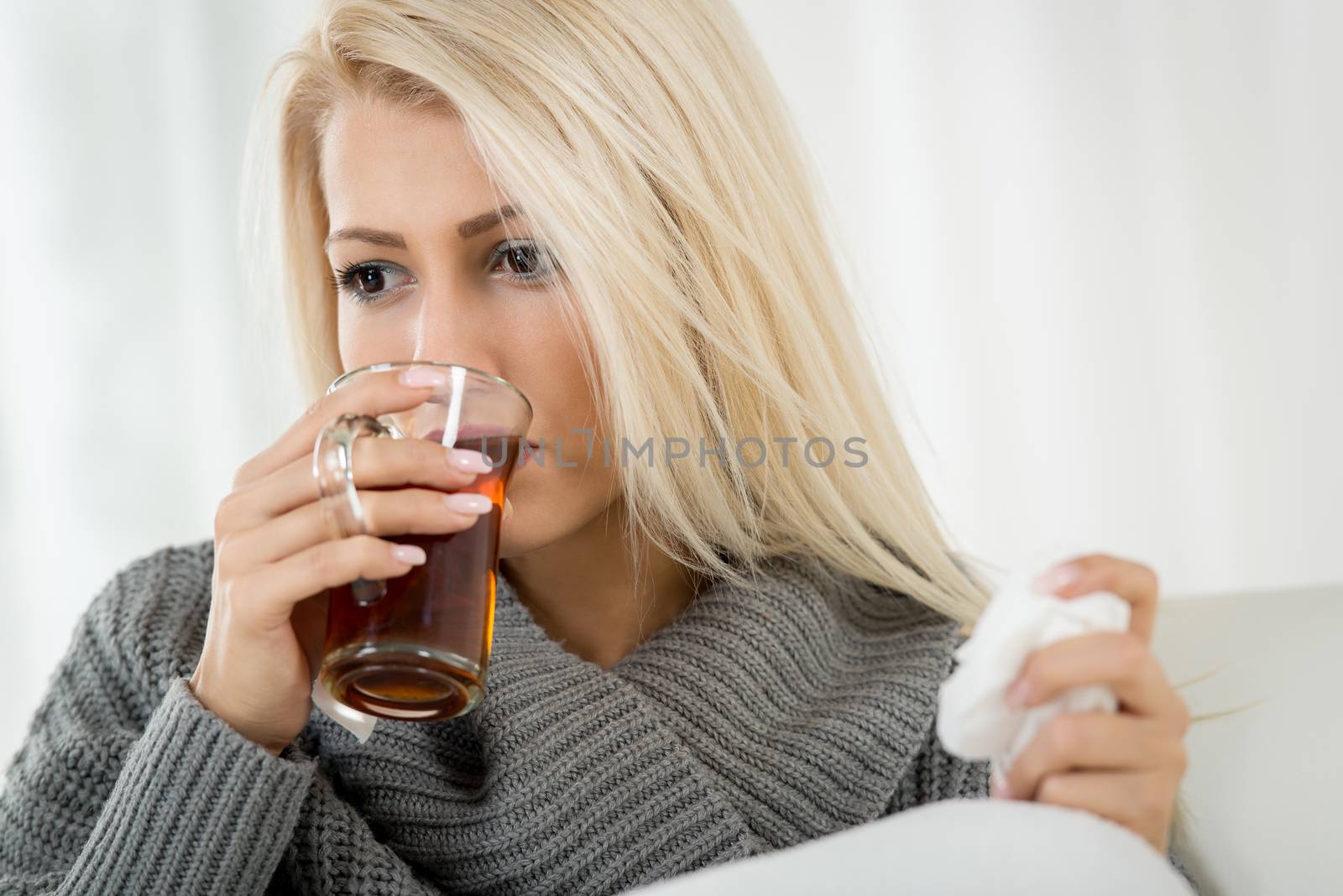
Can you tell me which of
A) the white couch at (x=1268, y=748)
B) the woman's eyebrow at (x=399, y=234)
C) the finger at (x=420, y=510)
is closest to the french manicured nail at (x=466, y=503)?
the finger at (x=420, y=510)

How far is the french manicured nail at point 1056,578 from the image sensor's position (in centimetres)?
74

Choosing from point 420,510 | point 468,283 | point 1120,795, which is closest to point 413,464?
point 420,510

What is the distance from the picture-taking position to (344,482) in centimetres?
87

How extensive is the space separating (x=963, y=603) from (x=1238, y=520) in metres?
1.54

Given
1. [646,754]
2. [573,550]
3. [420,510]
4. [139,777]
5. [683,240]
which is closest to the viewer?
[420,510]

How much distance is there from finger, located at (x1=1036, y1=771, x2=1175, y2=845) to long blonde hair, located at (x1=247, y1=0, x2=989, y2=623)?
0.62 meters

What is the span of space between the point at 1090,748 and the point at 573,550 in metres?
0.80

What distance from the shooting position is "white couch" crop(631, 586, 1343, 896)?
69 centimetres

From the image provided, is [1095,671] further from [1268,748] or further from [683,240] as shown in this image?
[683,240]

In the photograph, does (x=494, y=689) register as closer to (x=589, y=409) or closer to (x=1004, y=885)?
(x=589, y=409)

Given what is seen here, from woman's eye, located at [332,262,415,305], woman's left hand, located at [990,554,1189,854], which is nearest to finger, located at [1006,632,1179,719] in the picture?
woman's left hand, located at [990,554,1189,854]

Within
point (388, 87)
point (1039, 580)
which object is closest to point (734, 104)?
point (388, 87)

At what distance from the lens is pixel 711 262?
1309 mm

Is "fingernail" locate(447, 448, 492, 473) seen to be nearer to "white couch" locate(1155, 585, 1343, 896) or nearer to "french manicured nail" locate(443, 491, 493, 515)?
"french manicured nail" locate(443, 491, 493, 515)
